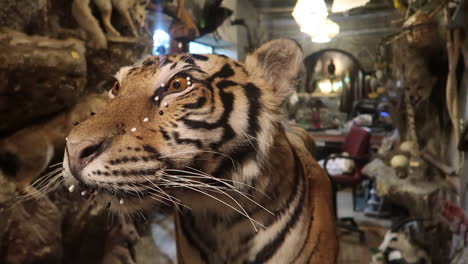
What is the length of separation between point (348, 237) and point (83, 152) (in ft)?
1.63

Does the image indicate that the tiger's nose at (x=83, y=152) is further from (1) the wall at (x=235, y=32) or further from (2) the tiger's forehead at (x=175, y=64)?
(1) the wall at (x=235, y=32)

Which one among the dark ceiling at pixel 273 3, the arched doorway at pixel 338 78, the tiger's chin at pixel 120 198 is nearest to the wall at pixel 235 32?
the dark ceiling at pixel 273 3

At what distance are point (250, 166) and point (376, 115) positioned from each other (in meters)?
0.32

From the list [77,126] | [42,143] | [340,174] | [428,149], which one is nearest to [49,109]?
[42,143]

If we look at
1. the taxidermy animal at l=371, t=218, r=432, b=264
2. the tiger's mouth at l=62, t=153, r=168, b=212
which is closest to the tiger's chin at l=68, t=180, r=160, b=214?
the tiger's mouth at l=62, t=153, r=168, b=212

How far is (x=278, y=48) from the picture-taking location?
53 cm

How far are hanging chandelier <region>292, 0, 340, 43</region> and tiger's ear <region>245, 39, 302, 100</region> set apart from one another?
66mm

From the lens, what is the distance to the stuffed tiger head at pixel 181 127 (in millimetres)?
458

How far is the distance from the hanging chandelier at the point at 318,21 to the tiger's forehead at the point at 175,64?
0.48 feet

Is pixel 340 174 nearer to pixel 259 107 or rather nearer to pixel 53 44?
pixel 259 107

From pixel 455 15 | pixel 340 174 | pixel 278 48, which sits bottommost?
pixel 340 174

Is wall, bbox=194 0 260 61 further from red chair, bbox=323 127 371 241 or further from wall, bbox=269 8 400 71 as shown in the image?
red chair, bbox=323 127 371 241

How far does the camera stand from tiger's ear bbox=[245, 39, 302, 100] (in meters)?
0.52

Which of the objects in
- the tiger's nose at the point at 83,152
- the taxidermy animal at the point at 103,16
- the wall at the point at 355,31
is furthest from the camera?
the taxidermy animal at the point at 103,16
